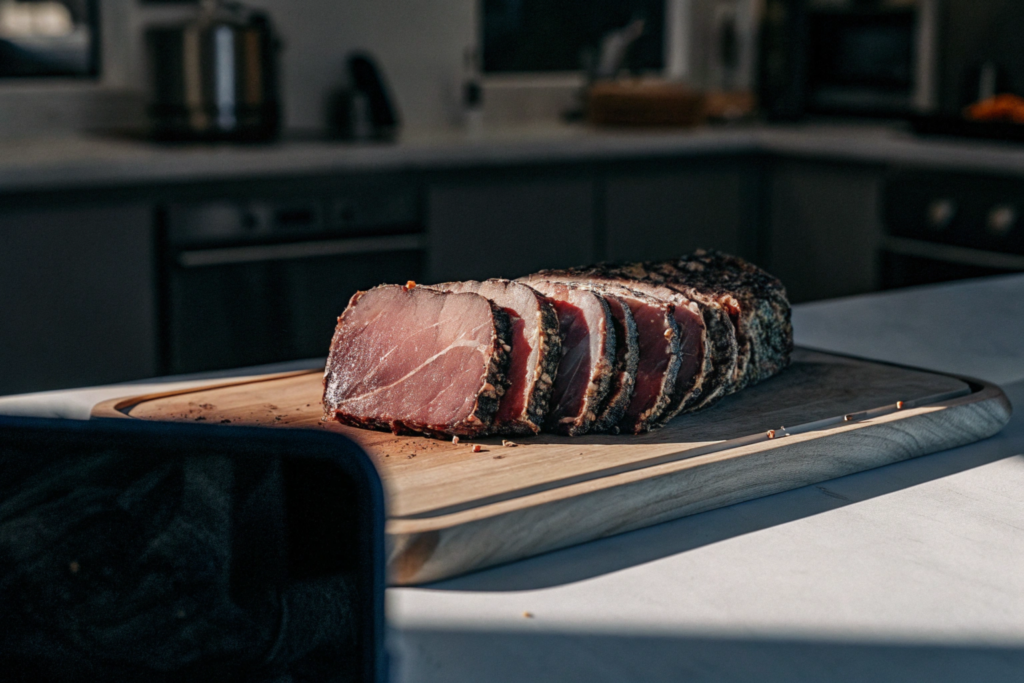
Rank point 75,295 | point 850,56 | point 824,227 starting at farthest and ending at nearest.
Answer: point 850,56
point 824,227
point 75,295

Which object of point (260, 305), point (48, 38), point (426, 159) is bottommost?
point (260, 305)

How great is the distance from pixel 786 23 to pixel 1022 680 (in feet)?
12.4

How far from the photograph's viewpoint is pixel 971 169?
3.08 meters

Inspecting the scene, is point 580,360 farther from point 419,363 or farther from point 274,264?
point 274,264

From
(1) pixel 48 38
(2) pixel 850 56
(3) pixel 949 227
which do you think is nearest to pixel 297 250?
(1) pixel 48 38

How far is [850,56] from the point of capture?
394 centimetres

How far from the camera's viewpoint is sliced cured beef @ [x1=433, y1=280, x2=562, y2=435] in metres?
1.04

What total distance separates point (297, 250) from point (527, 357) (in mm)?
1933

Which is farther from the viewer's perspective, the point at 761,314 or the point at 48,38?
the point at 48,38

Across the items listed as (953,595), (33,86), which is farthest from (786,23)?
(953,595)

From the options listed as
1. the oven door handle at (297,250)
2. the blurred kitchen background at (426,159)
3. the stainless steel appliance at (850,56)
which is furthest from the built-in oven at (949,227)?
the oven door handle at (297,250)

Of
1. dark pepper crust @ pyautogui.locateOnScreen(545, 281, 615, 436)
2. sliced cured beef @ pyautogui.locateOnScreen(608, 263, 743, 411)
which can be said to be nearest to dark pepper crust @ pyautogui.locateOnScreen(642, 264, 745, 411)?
sliced cured beef @ pyautogui.locateOnScreen(608, 263, 743, 411)

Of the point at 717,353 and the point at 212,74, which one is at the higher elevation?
the point at 212,74

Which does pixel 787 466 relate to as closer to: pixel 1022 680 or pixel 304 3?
pixel 1022 680
